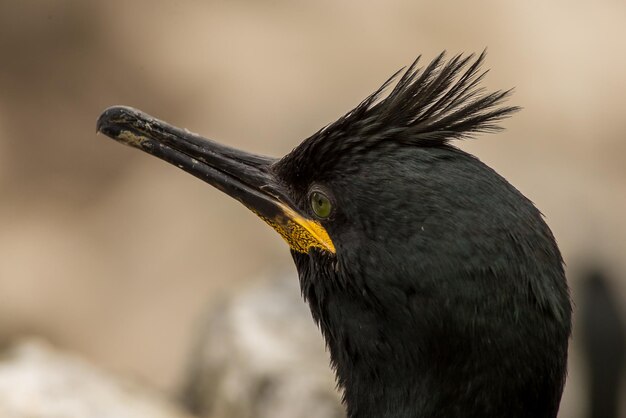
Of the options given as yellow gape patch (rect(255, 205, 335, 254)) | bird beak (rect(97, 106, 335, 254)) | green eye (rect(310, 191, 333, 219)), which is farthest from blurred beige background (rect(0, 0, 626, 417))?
green eye (rect(310, 191, 333, 219))

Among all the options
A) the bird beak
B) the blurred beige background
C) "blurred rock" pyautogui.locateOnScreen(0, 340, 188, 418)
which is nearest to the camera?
the bird beak

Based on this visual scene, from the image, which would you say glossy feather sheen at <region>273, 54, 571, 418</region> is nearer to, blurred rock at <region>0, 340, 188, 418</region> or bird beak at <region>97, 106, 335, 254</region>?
bird beak at <region>97, 106, 335, 254</region>

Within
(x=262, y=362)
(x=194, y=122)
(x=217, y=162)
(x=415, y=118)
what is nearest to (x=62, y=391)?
(x=262, y=362)

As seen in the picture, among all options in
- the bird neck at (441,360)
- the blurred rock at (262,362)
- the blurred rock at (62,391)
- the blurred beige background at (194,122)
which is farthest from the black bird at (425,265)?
the blurred beige background at (194,122)

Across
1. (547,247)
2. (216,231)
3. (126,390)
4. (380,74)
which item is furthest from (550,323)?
(380,74)

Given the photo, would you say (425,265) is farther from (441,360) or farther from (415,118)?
(415,118)

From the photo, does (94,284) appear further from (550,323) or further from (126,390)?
(550,323)

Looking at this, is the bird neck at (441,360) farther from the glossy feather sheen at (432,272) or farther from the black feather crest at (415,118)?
the black feather crest at (415,118)
